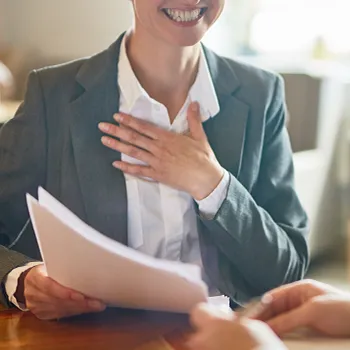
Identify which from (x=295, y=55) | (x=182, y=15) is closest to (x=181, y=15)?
(x=182, y=15)

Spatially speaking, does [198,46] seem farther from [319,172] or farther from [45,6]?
[45,6]

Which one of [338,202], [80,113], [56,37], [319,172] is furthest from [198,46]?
[56,37]

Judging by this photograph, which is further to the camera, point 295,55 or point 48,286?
point 295,55

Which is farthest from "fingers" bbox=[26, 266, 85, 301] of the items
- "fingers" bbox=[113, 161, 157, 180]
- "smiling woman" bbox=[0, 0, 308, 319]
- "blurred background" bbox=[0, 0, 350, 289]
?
"blurred background" bbox=[0, 0, 350, 289]

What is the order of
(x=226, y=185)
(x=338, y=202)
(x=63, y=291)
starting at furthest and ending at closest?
(x=338, y=202)
(x=226, y=185)
(x=63, y=291)

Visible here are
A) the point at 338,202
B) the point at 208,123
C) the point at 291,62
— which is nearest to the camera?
the point at 208,123

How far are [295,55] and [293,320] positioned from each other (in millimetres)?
2890

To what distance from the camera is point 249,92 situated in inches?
44.0

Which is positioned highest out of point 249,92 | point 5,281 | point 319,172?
point 249,92

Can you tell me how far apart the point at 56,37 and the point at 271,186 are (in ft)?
9.37

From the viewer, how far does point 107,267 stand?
28.3 inches

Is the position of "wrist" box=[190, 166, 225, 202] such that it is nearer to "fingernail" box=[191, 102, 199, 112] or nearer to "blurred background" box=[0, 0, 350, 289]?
"fingernail" box=[191, 102, 199, 112]

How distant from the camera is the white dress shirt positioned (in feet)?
3.40

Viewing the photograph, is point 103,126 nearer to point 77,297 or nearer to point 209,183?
point 209,183
